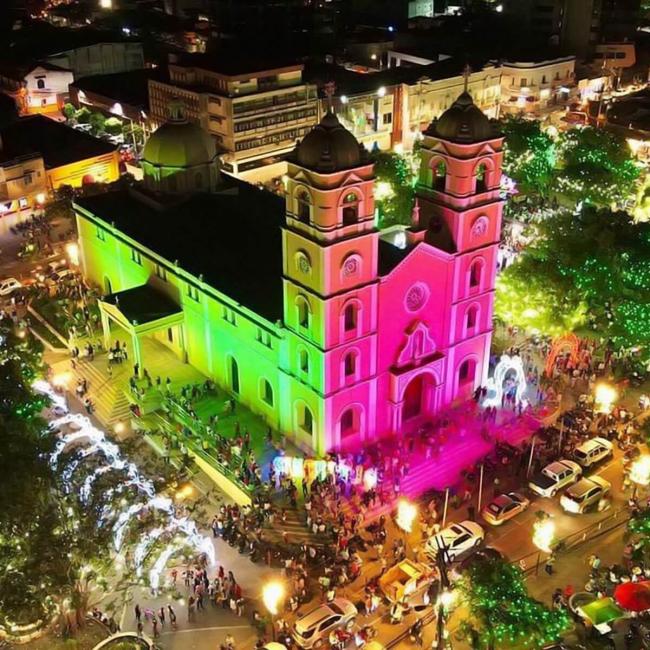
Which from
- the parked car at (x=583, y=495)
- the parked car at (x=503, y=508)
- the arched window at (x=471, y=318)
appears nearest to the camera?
the parked car at (x=503, y=508)

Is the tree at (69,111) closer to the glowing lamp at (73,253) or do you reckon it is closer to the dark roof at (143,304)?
the glowing lamp at (73,253)

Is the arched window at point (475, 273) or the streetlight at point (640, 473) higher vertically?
the arched window at point (475, 273)

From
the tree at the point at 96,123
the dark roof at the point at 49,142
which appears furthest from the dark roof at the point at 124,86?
the dark roof at the point at 49,142

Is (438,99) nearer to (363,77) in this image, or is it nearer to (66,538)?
(363,77)

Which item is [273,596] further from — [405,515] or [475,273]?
[475,273]

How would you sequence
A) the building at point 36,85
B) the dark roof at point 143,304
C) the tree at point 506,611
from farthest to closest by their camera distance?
1. the building at point 36,85
2. the dark roof at point 143,304
3. the tree at point 506,611

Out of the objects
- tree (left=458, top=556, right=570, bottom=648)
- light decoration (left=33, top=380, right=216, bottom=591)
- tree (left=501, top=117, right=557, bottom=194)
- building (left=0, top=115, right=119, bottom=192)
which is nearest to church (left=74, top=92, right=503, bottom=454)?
light decoration (left=33, top=380, right=216, bottom=591)
